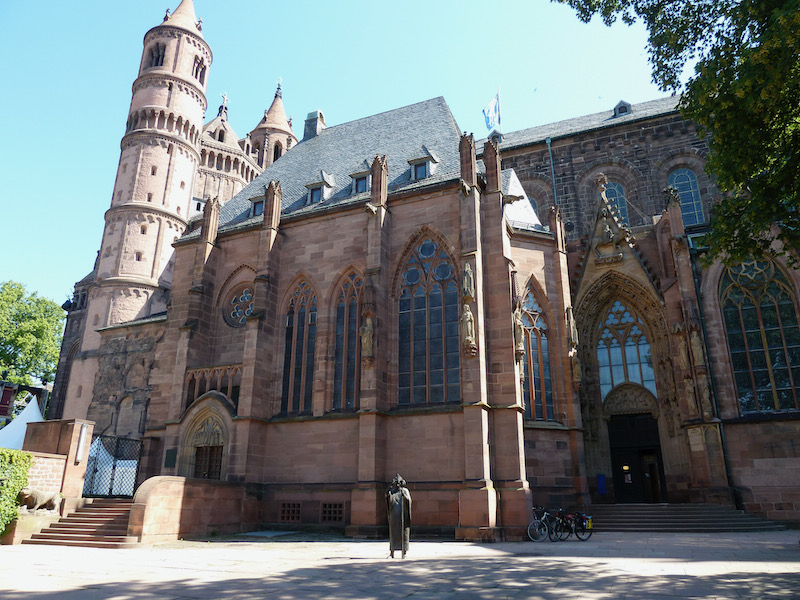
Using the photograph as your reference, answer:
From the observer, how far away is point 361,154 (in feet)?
83.8

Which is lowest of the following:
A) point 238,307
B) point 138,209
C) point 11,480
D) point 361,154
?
point 11,480

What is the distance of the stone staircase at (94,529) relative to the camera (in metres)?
14.8

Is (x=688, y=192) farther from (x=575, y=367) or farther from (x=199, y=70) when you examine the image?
(x=199, y=70)

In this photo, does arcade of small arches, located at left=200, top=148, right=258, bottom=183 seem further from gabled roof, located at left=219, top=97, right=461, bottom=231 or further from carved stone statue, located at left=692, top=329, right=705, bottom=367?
carved stone statue, located at left=692, top=329, right=705, bottom=367

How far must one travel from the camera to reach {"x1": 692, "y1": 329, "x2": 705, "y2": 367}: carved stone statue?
20.3m

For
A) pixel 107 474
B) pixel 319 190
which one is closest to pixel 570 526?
pixel 319 190

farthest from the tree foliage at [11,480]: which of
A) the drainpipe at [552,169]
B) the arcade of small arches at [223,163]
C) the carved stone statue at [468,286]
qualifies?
the arcade of small arches at [223,163]

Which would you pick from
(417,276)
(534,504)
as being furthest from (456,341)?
(534,504)

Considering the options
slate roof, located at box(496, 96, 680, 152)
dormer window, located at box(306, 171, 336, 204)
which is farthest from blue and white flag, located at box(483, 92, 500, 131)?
dormer window, located at box(306, 171, 336, 204)

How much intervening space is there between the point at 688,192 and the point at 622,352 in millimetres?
11348

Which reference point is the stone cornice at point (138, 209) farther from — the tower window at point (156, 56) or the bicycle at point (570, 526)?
the bicycle at point (570, 526)

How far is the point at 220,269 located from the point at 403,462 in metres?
11.0

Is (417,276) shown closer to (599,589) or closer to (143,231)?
(599,589)

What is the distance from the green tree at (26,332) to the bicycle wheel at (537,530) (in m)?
36.8
